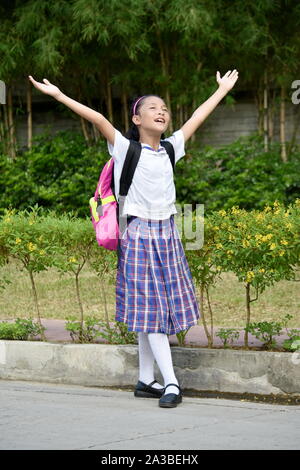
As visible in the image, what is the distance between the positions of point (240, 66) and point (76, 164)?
2790mm

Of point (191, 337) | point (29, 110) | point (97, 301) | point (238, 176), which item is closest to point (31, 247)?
point (191, 337)

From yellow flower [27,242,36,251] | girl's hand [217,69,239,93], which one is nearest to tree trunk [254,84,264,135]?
girl's hand [217,69,239,93]

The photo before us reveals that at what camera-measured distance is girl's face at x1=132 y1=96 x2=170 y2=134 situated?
5.35 metres

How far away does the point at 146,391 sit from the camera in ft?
17.6

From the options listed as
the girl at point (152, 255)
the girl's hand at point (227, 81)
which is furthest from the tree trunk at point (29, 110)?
the girl at point (152, 255)

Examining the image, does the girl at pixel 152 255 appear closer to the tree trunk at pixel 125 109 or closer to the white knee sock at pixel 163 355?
the white knee sock at pixel 163 355

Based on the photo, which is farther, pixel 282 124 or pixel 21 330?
pixel 282 124

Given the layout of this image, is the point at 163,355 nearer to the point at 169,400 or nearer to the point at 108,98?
the point at 169,400

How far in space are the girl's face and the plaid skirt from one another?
0.53 meters

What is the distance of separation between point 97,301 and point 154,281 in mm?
3544

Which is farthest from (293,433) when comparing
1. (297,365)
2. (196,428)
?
(297,365)

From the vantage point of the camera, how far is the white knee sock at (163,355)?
5172mm
